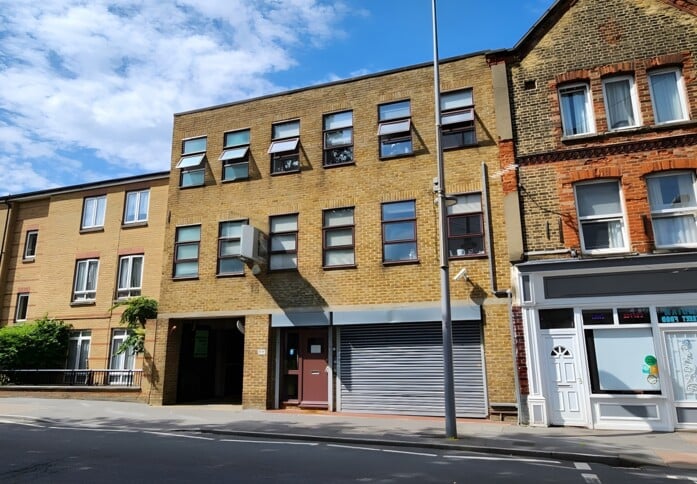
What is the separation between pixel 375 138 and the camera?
49.9ft

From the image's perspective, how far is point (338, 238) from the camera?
49.4 ft

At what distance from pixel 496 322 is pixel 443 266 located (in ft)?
11.0

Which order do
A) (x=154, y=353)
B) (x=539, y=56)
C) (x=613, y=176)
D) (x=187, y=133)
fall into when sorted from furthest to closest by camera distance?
(x=187, y=133) < (x=154, y=353) < (x=539, y=56) < (x=613, y=176)

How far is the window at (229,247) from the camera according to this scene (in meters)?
16.0

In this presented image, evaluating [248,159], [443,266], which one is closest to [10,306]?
[248,159]

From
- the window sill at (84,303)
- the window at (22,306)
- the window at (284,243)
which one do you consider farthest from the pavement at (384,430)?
the window at (22,306)

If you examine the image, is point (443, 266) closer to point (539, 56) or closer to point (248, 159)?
point (539, 56)

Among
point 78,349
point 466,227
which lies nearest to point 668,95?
point 466,227

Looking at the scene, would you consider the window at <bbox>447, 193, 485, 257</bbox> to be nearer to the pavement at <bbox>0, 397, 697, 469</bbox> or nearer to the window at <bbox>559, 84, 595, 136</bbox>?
the window at <bbox>559, 84, 595, 136</bbox>

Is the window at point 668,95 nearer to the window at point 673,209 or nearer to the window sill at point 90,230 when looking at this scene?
the window at point 673,209

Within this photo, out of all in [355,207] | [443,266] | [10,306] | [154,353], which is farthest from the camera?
[10,306]

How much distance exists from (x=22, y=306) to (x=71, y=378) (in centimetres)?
594

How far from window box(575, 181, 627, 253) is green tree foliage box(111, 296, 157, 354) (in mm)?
14463

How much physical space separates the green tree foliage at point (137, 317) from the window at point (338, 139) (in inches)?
333
